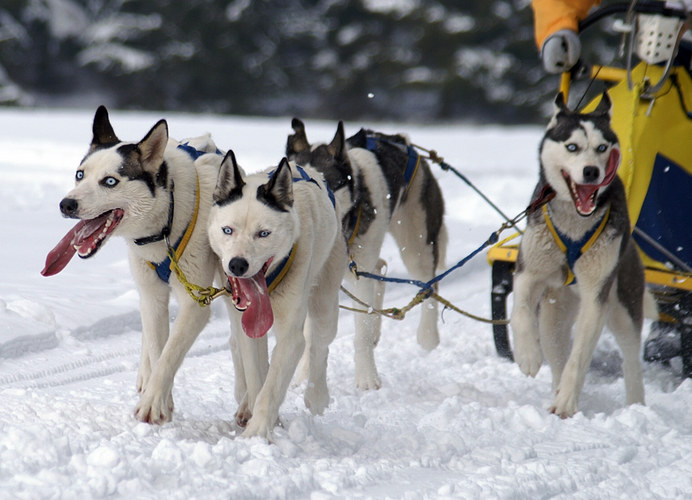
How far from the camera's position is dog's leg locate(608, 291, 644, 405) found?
12.0 feet

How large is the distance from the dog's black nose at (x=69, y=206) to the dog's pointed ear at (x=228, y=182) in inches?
16.7

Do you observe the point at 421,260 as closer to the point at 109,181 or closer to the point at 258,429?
the point at 258,429

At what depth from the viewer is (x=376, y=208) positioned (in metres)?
4.08

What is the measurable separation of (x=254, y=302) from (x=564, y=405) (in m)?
1.38

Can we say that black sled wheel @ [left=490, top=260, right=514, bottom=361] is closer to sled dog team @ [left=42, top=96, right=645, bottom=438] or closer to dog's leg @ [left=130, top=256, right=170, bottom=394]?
sled dog team @ [left=42, top=96, right=645, bottom=438]

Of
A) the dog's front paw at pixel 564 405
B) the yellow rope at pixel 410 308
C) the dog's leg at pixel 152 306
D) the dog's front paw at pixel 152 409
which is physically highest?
the dog's leg at pixel 152 306

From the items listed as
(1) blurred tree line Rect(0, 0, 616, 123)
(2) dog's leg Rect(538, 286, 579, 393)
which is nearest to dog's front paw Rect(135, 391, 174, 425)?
(2) dog's leg Rect(538, 286, 579, 393)

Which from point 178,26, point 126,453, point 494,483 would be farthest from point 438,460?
point 178,26

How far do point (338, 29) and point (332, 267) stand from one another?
20504mm

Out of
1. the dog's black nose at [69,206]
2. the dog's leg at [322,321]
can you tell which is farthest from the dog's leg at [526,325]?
the dog's black nose at [69,206]

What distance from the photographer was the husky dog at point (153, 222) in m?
2.74

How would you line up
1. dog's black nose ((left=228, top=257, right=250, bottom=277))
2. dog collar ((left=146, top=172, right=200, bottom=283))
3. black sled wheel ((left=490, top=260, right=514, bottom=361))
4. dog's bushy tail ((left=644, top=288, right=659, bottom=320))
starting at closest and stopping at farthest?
dog's black nose ((left=228, top=257, right=250, bottom=277)) → dog collar ((left=146, top=172, right=200, bottom=283)) → dog's bushy tail ((left=644, top=288, right=659, bottom=320)) → black sled wheel ((left=490, top=260, right=514, bottom=361))

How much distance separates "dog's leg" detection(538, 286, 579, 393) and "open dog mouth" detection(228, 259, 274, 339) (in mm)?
1561

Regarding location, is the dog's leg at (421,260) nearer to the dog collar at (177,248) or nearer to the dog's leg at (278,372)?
the dog's leg at (278,372)
